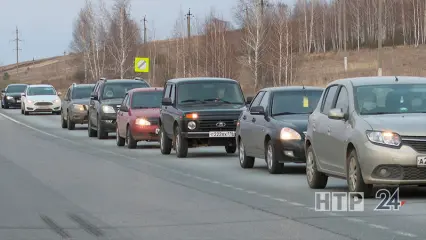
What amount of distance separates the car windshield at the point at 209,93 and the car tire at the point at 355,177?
10458mm

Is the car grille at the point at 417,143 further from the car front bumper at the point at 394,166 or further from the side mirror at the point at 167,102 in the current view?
the side mirror at the point at 167,102

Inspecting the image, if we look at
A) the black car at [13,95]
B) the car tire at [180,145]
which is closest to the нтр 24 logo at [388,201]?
the car tire at [180,145]

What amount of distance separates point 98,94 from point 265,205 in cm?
2096

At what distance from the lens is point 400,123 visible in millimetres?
13484

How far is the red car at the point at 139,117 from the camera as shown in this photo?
27.3 meters

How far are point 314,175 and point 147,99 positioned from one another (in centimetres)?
1384

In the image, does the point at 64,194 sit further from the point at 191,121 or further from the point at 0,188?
the point at 191,121

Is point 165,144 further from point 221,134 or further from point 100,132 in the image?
point 100,132

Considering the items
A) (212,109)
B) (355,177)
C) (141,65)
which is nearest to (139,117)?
(212,109)

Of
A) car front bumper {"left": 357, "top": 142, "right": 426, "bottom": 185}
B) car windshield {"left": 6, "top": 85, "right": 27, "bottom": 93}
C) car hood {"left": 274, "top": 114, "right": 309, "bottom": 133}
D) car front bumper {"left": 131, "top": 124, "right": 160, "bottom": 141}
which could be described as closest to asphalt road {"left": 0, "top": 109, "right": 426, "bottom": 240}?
car front bumper {"left": 357, "top": 142, "right": 426, "bottom": 185}

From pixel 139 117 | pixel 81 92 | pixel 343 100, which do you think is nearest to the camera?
A: pixel 343 100

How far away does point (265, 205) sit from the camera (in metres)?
13.4

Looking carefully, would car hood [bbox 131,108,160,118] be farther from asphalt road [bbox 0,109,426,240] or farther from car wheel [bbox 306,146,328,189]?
car wheel [bbox 306,146,328,189]

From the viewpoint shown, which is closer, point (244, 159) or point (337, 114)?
point (337, 114)
